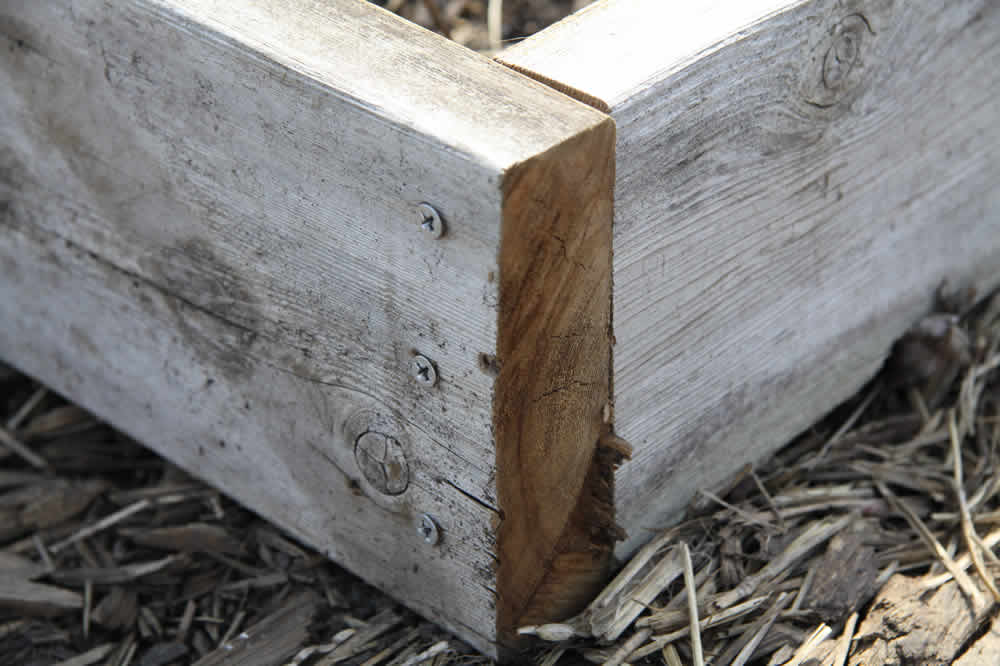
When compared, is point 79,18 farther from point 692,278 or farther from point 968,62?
point 968,62

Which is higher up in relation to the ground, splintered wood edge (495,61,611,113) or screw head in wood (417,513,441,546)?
splintered wood edge (495,61,611,113)

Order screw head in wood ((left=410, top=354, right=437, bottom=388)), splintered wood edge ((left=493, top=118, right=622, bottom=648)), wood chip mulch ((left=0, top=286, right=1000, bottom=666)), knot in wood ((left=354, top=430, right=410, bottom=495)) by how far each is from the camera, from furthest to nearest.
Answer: wood chip mulch ((left=0, top=286, right=1000, bottom=666))
knot in wood ((left=354, top=430, right=410, bottom=495))
screw head in wood ((left=410, top=354, right=437, bottom=388))
splintered wood edge ((left=493, top=118, right=622, bottom=648))

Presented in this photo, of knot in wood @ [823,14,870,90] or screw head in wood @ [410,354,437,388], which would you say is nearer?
screw head in wood @ [410,354,437,388]

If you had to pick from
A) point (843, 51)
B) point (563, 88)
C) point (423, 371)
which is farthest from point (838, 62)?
point (423, 371)

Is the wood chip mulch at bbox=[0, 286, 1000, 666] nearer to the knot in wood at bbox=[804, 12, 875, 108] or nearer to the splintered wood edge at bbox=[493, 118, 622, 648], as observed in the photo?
the splintered wood edge at bbox=[493, 118, 622, 648]

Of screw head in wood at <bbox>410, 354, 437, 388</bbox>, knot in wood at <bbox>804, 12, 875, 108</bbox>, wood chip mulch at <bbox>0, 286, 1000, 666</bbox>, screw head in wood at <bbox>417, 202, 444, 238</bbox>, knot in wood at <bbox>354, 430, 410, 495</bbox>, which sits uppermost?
knot in wood at <bbox>804, 12, 875, 108</bbox>

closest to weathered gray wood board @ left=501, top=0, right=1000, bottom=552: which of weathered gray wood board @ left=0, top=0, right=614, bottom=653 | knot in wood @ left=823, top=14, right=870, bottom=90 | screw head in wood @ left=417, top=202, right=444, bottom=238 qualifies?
knot in wood @ left=823, top=14, right=870, bottom=90

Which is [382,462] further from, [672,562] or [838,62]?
[838,62]
